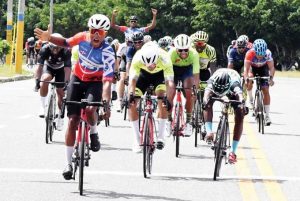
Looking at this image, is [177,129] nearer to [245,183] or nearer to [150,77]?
[150,77]

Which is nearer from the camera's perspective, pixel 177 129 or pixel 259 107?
pixel 177 129

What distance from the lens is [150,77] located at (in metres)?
13.0

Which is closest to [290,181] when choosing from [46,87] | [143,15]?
[46,87]

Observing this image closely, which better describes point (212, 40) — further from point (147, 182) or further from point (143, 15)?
point (147, 182)

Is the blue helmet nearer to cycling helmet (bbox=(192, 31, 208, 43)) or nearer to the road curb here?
cycling helmet (bbox=(192, 31, 208, 43))

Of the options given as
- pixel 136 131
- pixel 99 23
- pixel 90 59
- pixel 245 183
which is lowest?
pixel 245 183

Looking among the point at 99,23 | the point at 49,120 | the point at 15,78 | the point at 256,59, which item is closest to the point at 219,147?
the point at 99,23

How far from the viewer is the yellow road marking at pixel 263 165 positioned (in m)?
9.90

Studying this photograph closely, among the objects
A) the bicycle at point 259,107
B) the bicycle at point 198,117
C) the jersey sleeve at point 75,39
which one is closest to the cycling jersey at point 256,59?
the bicycle at point 259,107

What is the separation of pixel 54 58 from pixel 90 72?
16.2 ft

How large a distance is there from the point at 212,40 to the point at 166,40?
49958 mm

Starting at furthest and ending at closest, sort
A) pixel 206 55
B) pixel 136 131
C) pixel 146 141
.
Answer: pixel 206 55 < pixel 136 131 < pixel 146 141

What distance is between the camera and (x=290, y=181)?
1103cm

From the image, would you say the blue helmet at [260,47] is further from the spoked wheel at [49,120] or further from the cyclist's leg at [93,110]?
the cyclist's leg at [93,110]
